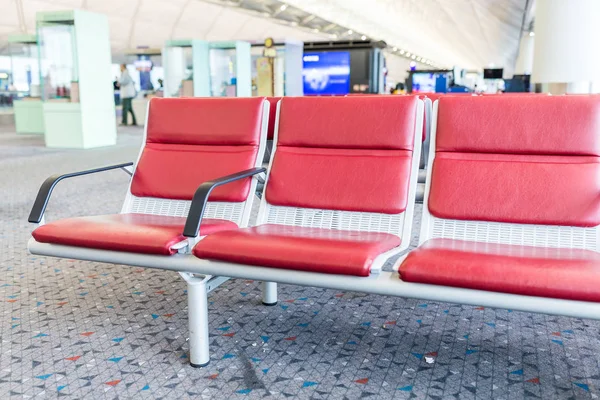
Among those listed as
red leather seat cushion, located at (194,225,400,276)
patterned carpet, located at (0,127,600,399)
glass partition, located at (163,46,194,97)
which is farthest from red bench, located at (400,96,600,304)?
glass partition, located at (163,46,194,97)

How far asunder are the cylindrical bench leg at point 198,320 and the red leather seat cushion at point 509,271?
68cm

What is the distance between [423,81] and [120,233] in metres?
17.8

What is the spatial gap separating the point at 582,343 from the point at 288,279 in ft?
3.86

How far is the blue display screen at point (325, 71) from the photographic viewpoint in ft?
50.5

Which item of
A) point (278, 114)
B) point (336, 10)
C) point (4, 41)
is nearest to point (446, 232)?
point (278, 114)

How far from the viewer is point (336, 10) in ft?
104

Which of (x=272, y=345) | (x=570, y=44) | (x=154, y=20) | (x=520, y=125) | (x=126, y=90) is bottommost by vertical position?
(x=272, y=345)

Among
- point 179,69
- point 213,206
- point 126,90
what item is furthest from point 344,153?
point 126,90

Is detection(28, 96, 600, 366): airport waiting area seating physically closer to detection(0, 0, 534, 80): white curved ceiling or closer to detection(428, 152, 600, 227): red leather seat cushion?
detection(428, 152, 600, 227): red leather seat cushion

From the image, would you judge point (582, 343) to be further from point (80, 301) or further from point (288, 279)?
point (80, 301)

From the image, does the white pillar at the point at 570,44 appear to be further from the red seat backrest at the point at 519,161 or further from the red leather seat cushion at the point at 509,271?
the red leather seat cushion at the point at 509,271

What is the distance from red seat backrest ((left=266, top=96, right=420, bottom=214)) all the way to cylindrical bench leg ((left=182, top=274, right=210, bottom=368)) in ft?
2.11

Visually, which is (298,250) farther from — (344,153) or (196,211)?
(344,153)

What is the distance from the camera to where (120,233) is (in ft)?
6.99
